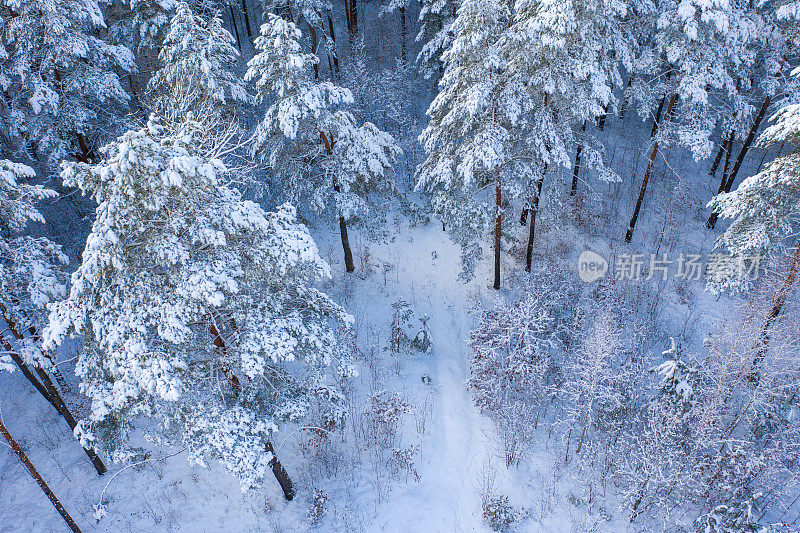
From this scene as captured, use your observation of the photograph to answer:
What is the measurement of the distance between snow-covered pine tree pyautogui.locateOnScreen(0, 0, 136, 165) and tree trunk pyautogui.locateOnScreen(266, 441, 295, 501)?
11959mm

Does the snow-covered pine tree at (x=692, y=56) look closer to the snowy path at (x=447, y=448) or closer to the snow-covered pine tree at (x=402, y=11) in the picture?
the snowy path at (x=447, y=448)

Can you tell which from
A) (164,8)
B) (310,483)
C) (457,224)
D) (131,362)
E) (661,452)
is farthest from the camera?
(164,8)

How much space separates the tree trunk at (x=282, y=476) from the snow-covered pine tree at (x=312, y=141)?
327 inches

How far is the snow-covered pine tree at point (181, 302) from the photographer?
A: 6.86 m

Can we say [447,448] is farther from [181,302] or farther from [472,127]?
[472,127]

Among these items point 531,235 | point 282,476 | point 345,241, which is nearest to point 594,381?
point 531,235

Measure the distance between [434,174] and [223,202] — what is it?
27.4ft

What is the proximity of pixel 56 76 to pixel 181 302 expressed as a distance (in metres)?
11.4

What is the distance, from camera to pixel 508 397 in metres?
13.5

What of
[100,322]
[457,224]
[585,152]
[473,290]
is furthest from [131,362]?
[585,152]

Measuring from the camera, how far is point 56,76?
1356 centimetres

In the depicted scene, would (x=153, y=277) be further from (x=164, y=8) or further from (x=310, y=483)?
(x=164, y=8)

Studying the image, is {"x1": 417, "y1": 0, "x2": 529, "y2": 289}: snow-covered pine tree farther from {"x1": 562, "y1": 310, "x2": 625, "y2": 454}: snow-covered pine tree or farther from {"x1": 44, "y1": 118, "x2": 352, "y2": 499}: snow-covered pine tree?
{"x1": 44, "y1": 118, "x2": 352, "y2": 499}: snow-covered pine tree

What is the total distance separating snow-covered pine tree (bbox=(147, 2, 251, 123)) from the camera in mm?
14219
